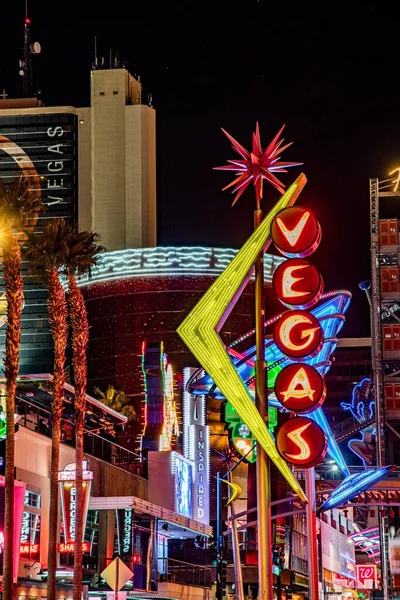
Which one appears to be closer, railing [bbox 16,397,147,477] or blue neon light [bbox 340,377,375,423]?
railing [bbox 16,397,147,477]

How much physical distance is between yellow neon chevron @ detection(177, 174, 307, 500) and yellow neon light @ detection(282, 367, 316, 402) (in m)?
1.21

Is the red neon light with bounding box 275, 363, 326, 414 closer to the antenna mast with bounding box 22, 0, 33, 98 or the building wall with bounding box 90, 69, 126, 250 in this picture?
the building wall with bounding box 90, 69, 126, 250

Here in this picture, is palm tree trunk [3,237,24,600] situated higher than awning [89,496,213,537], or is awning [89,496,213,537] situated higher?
palm tree trunk [3,237,24,600]

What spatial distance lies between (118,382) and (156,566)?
1815 inches

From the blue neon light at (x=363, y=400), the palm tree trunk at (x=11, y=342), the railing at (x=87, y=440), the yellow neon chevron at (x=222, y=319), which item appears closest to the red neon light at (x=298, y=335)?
the yellow neon chevron at (x=222, y=319)

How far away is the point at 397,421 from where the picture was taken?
58.6 meters

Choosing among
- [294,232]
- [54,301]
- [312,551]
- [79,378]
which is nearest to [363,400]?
[312,551]

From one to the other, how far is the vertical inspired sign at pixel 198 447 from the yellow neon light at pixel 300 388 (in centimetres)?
4626

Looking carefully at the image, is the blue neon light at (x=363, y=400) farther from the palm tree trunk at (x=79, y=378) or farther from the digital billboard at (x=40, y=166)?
the digital billboard at (x=40, y=166)

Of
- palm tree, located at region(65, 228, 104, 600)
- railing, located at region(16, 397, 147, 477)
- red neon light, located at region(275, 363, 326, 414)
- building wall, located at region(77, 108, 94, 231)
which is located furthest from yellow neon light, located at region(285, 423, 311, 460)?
building wall, located at region(77, 108, 94, 231)

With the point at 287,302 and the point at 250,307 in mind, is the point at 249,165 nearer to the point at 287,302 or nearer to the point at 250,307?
the point at 287,302

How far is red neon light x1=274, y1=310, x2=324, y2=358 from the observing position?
2836cm

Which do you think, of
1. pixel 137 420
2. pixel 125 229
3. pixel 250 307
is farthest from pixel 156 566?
pixel 125 229

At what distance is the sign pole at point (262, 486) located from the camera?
26.0m
